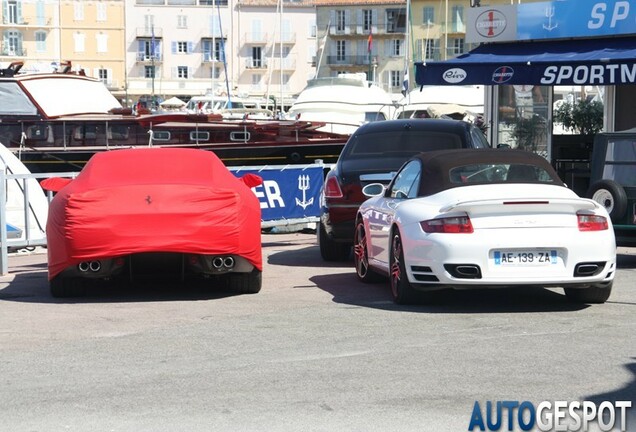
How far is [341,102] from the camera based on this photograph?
49906mm

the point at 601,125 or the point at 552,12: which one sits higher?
the point at 552,12

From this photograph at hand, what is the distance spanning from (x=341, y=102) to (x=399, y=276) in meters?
→ 38.8

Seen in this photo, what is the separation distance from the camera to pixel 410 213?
448 inches

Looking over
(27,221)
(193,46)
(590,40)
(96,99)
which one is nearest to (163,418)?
(27,221)

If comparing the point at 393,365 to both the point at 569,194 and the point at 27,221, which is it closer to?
the point at 569,194

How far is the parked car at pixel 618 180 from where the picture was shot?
1444 cm

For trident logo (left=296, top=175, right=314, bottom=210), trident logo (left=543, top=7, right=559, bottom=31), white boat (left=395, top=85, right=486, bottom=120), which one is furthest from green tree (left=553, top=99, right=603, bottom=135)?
white boat (left=395, top=85, right=486, bottom=120)

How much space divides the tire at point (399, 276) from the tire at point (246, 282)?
139 cm

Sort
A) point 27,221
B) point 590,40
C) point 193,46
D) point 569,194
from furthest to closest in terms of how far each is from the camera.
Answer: point 193,46 → point 590,40 → point 27,221 → point 569,194

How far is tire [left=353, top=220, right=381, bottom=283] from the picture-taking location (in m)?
13.3

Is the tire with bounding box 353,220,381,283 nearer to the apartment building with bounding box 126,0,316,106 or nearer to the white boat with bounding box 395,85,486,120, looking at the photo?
the white boat with bounding box 395,85,486,120

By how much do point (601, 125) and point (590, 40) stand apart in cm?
210

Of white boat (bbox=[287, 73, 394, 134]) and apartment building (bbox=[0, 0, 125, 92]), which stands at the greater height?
apartment building (bbox=[0, 0, 125, 92])

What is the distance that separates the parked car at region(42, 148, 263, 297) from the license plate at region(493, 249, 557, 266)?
8.27 ft
